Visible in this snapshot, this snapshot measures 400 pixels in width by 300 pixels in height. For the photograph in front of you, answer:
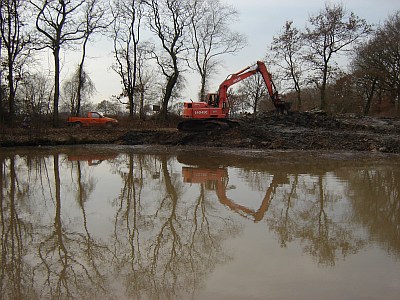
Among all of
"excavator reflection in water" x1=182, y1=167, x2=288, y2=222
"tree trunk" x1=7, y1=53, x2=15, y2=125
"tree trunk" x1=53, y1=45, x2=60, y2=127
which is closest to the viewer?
"excavator reflection in water" x1=182, y1=167, x2=288, y2=222

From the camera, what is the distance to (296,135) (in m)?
19.0

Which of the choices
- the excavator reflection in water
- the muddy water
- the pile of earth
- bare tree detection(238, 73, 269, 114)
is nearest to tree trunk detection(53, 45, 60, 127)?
the pile of earth

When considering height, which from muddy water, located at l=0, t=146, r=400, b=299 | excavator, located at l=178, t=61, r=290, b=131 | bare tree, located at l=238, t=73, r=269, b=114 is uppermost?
bare tree, located at l=238, t=73, r=269, b=114

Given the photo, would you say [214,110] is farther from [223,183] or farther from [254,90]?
[254,90]

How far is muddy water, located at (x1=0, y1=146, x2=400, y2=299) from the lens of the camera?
3666 millimetres

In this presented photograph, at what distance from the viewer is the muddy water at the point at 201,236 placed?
3.67 meters

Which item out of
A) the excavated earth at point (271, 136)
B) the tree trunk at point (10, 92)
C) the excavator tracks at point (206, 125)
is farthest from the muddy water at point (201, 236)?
the tree trunk at point (10, 92)

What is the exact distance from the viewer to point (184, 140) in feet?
66.5

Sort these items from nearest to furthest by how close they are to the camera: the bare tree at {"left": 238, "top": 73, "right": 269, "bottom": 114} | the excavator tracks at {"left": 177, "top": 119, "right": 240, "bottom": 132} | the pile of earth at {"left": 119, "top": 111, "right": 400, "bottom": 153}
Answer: the pile of earth at {"left": 119, "top": 111, "right": 400, "bottom": 153} < the excavator tracks at {"left": 177, "top": 119, "right": 240, "bottom": 132} < the bare tree at {"left": 238, "top": 73, "right": 269, "bottom": 114}

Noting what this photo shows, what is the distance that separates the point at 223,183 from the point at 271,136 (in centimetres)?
1076

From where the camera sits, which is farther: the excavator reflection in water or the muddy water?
the excavator reflection in water

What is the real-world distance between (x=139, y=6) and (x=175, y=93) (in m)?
12.5

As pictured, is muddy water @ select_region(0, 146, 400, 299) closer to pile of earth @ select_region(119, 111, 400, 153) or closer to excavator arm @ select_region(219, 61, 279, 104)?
pile of earth @ select_region(119, 111, 400, 153)

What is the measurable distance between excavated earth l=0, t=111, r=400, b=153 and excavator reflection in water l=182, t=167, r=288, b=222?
7.78m
